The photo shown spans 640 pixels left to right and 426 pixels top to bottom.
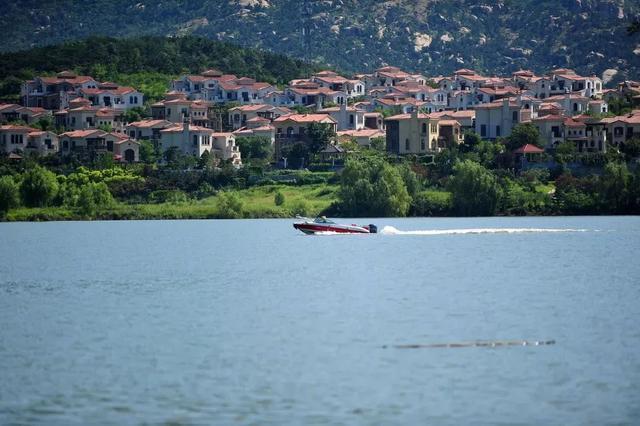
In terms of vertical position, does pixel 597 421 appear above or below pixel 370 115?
below

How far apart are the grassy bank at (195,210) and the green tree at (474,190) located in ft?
32.6

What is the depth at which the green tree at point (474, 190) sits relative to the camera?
10981cm

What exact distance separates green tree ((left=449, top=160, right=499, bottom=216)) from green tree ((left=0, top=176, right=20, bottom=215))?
3276 cm

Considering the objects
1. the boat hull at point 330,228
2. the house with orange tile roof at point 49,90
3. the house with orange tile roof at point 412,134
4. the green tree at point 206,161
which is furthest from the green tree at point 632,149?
the house with orange tile roof at point 49,90

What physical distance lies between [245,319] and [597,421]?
60.1ft

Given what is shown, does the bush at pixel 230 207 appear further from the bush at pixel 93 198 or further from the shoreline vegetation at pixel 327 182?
the bush at pixel 93 198

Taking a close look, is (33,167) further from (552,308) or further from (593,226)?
(552,308)

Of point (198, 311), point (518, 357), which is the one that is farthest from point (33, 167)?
point (518, 357)

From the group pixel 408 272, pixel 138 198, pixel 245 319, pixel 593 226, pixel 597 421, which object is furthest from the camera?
pixel 138 198

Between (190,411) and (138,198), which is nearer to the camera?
(190,411)

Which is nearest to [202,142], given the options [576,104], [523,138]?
[523,138]

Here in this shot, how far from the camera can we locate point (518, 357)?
3756 cm

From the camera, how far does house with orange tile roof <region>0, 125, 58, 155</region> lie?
143 metres

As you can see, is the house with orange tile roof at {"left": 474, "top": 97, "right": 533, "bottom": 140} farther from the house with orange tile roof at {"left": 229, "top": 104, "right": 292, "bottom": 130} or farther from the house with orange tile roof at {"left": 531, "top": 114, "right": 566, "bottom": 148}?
the house with orange tile roof at {"left": 229, "top": 104, "right": 292, "bottom": 130}
